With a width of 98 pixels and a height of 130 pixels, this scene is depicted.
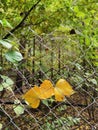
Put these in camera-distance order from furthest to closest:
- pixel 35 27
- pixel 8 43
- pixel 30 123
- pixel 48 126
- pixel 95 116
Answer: pixel 95 116 < pixel 30 123 < pixel 35 27 < pixel 48 126 < pixel 8 43

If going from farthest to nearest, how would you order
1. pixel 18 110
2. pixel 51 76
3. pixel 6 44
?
pixel 51 76, pixel 18 110, pixel 6 44

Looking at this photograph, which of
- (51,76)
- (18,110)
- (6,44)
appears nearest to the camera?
(6,44)

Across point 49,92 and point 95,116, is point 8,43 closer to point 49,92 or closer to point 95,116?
point 49,92

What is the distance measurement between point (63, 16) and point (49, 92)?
2.84 metres

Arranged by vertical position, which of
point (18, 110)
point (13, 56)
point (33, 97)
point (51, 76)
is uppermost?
point (13, 56)

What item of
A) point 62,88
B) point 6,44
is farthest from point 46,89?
point 6,44

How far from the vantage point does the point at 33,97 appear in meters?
1.11

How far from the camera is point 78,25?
11.7 feet

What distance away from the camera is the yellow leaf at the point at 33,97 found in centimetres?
108

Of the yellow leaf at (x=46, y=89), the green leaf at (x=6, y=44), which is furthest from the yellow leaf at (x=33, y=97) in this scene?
the green leaf at (x=6, y=44)

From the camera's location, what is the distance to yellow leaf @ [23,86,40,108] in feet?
3.55

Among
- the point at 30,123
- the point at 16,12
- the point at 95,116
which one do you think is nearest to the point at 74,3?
the point at 16,12

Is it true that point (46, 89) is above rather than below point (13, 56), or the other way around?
below

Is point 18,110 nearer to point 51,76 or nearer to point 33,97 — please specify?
point 33,97
